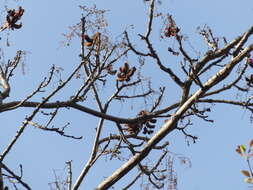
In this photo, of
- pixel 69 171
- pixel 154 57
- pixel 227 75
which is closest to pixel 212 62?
pixel 227 75

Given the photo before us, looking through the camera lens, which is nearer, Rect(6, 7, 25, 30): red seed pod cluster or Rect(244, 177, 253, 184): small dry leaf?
Rect(244, 177, 253, 184): small dry leaf

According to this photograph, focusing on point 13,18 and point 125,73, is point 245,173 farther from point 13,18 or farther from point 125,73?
point 13,18

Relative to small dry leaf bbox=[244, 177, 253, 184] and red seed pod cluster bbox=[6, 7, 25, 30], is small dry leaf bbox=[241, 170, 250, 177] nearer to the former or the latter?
small dry leaf bbox=[244, 177, 253, 184]

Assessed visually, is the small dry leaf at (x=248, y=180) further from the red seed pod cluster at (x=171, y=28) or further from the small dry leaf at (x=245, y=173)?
the red seed pod cluster at (x=171, y=28)

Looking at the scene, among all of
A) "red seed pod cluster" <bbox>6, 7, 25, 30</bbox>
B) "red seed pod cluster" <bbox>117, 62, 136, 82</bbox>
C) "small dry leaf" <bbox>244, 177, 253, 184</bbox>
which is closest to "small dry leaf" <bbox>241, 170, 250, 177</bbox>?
"small dry leaf" <bbox>244, 177, 253, 184</bbox>

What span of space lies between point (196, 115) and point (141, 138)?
1.00m

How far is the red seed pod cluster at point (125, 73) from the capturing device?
5.20 meters

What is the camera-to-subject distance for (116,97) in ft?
18.3

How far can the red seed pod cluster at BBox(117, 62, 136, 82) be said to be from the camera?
5.20 m

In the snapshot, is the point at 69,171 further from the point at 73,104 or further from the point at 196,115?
the point at 196,115

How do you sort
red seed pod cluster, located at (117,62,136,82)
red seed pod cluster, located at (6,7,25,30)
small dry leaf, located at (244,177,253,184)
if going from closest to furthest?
small dry leaf, located at (244,177,253,184)
red seed pod cluster, located at (117,62,136,82)
red seed pod cluster, located at (6,7,25,30)

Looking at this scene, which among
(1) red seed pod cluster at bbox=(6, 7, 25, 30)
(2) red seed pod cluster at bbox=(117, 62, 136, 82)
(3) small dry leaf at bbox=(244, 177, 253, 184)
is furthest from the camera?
(1) red seed pod cluster at bbox=(6, 7, 25, 30)

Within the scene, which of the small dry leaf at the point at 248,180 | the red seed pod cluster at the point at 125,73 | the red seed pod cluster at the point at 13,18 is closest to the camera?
the small dry leaf at the point at 248,180

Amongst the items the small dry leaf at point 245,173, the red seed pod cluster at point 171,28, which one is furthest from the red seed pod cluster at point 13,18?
the small dry leaf at point 245,173
